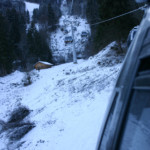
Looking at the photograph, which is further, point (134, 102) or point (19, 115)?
point (19, 115)

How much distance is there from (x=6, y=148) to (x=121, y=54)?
11002 millimetres

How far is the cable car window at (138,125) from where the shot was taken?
2.39 feet

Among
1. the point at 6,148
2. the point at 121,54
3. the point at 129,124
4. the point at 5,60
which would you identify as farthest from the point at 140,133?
the point at 5,60

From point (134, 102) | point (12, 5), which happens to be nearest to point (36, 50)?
point (134, 102)

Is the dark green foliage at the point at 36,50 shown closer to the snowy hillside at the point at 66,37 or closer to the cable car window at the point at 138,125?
the snowy hillside at the point at 66,37

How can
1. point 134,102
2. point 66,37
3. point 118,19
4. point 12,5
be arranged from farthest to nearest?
1. point 12,5
2. point 66,37
3. point 118,19
4. point 134,102

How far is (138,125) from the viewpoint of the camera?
77 centimetres

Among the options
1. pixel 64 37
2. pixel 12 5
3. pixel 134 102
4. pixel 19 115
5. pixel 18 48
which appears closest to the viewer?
pixel 134 102

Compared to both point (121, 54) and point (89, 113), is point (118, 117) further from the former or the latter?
point (121, 54)

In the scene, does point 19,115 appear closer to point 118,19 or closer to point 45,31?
point 118,19

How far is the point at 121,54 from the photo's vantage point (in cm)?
1200

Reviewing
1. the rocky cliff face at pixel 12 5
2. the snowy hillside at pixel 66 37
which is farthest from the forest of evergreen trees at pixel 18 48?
the rocky cliff face at pixel 12 5

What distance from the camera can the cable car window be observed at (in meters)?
0.73

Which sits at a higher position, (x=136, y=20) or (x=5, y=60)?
(x=136, y=20)
